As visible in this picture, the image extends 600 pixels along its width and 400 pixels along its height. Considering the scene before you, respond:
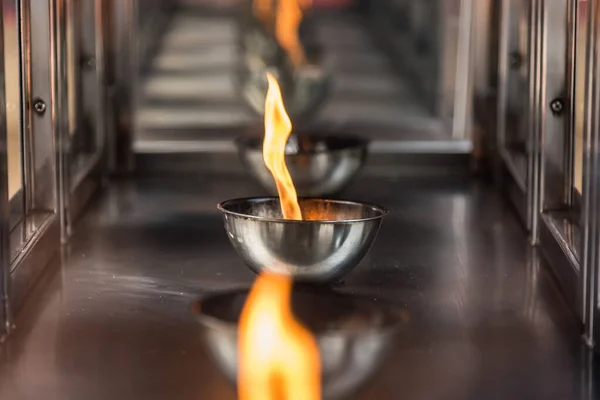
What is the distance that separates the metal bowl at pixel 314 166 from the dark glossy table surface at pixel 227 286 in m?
0.11

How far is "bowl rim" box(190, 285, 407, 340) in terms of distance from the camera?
120 cm

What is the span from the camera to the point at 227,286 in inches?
58.0

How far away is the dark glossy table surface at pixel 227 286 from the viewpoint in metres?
1.10

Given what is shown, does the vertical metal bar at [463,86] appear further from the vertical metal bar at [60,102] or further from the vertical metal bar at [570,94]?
the vertical metal bar at [60,102]

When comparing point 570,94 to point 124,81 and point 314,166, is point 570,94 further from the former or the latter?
point 124,81

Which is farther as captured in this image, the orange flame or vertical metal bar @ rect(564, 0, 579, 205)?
vertical metal bar @ rect(564, 0, 579, 205)

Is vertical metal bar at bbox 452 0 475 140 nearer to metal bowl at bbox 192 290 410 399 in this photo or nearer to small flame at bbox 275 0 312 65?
small flame at bbox 275 0 312 65

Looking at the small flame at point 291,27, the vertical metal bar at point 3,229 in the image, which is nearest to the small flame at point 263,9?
the small flame at point 291,27

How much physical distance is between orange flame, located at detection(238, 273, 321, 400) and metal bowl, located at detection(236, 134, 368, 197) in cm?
64

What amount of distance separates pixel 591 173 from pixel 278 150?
429 millimetres

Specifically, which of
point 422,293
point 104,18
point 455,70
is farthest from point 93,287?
point 455,70

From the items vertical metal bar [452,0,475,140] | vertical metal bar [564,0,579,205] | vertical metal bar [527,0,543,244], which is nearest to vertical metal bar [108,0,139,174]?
vertical metal bar [452,0,475,140]

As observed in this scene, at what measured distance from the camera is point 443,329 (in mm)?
1289

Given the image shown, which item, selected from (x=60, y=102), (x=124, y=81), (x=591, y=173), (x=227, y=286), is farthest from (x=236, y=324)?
(x=124, y=81)
